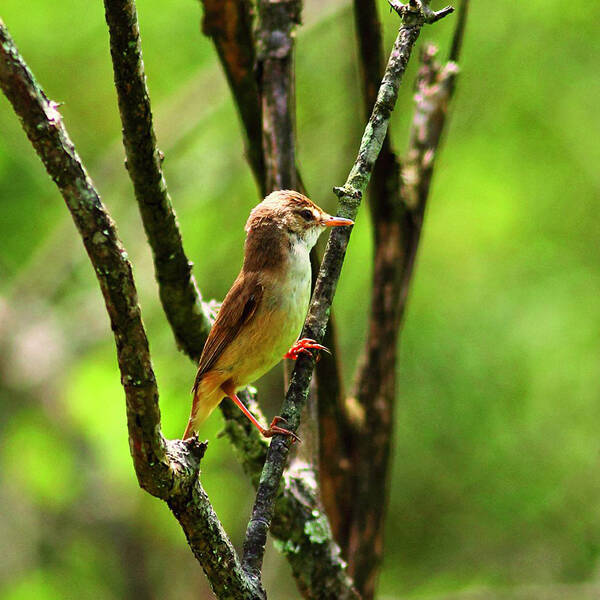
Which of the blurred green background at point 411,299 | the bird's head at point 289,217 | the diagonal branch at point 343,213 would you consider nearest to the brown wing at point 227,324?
the bird's head at point 289,217

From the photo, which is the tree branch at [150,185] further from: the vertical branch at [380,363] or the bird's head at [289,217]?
the vertical branch at [380,363]

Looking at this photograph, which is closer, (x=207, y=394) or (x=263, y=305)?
(x=263, y=305)

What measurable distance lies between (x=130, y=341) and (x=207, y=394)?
6.30 feet

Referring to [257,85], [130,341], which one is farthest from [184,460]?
[257,85]

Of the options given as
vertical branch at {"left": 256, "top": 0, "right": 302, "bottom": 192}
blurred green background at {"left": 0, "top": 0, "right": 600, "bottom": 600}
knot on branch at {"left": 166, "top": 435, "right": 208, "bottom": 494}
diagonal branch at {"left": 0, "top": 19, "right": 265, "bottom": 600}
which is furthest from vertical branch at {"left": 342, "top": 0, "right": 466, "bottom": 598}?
blurred green background at {"left": 0, "top": 0, "right": 600, "bottom": 600}

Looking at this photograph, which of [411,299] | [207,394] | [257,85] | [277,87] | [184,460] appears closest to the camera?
[184,460]

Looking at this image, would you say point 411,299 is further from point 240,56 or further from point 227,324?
point 227,324

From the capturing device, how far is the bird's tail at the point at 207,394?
13.4 feet

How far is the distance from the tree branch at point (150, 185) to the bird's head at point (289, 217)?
52 centimetres

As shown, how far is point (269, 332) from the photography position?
3.91 meters

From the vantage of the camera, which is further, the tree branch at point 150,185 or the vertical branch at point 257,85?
the vertical branch at point 257,85

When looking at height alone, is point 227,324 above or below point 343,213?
above

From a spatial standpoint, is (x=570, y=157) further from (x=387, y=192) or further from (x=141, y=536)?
(x=141, y=536)

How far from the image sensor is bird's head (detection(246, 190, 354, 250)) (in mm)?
4160
